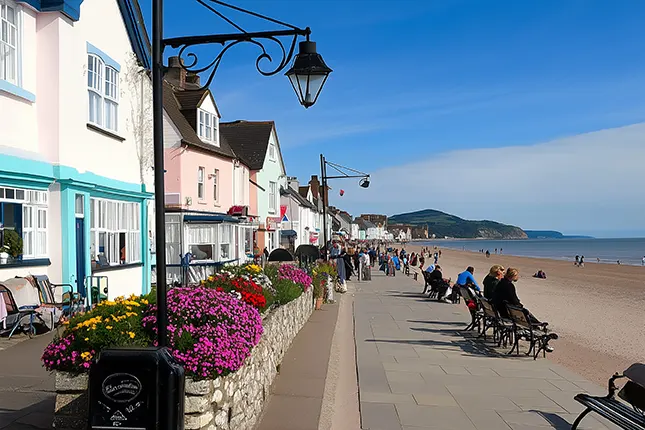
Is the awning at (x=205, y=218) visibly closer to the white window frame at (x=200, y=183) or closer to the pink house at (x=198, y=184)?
the pink house at (x=198, y=184)

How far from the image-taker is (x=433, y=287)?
66.6 ft

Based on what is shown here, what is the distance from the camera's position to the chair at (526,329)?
9.91 meters

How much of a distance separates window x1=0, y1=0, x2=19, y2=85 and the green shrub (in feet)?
19.7

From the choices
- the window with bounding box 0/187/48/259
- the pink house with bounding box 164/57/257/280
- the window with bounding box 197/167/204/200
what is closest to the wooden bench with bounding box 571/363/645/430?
the window with bounding box 0/187/48/259

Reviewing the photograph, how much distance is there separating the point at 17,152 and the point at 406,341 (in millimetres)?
8073

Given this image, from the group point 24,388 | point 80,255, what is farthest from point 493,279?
point 24,388

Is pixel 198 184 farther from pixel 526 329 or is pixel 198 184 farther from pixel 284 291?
pixel 526 329

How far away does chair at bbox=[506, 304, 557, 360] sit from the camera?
32.5 feet

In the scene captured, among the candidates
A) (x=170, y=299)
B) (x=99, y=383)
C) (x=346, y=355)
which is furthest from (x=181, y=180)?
(x=99, y=383)

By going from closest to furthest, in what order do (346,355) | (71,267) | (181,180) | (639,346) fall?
(346,355) → (71,267) → (639,346) → (181,180)

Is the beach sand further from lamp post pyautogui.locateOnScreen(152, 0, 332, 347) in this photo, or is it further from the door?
the door

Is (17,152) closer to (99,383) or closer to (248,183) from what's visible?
(99,383)

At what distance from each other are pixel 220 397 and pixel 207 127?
22.5 meters

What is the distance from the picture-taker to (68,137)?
442 inches
